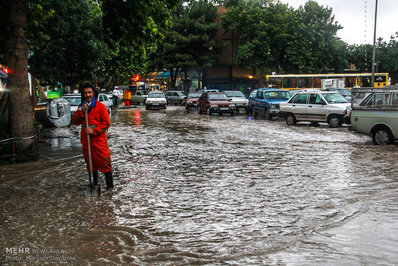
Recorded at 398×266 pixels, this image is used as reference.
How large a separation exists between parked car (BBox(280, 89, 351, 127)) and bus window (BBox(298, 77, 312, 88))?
19420 millimetres

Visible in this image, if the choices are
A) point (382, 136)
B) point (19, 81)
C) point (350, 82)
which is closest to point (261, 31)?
point (350, 82)

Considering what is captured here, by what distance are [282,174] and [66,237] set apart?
524 cm

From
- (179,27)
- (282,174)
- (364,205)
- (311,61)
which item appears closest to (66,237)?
(364,205)

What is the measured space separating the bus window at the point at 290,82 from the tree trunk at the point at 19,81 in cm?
3271

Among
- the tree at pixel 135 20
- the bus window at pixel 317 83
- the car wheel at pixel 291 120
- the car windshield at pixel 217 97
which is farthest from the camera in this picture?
the bus window at pixel 317 83

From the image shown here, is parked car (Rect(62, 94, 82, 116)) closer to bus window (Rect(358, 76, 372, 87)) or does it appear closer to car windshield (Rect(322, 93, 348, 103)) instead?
car windshield (Rect(322, 93, 348, 103))

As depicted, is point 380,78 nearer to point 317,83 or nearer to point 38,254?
point 317,83

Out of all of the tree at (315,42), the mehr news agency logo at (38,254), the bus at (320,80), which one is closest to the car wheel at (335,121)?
the mehr news agency logo at (38,254)

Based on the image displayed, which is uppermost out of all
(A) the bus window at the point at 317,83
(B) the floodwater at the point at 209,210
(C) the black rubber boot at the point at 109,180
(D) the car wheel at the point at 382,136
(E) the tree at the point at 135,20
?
(E) the tree at the point at 135,20

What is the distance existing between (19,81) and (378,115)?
1045 centimetres

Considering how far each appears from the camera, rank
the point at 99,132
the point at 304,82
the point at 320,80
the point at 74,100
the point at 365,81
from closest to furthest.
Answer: the point at 99,132 → the point at 74,100 → the point at 365,81 → the point at 320,80 → the point at 304,82

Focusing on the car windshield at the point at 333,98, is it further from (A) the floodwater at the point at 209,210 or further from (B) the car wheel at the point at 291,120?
(A) the floodwater at the point at 209,210

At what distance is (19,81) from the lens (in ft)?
35.1

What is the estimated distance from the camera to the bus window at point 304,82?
131ft
